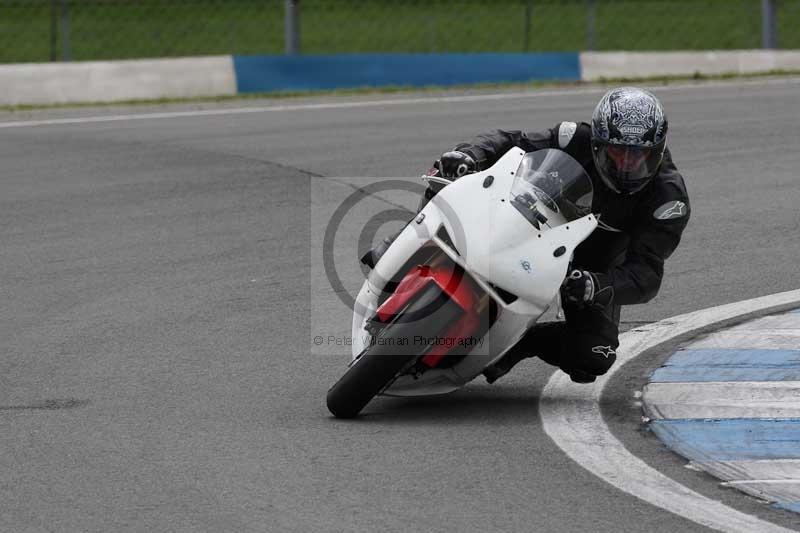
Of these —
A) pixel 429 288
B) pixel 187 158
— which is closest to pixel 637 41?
pixel 187 158

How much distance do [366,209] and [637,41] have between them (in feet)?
35.5

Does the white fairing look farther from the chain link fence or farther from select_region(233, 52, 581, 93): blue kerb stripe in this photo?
the chain link fence

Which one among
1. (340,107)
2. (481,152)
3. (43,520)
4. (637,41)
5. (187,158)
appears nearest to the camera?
(43,520)

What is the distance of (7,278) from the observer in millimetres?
8617

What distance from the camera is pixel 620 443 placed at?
5.75m

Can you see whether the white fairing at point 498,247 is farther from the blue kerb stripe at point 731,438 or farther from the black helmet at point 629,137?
the blue kerb stripe at point 731,438

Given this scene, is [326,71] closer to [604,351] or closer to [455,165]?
[455,165]

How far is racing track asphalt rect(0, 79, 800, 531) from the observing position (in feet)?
16.6

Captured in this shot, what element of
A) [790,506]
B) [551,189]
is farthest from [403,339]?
[790,506]

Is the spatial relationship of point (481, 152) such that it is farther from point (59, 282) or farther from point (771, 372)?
point (59, 282)

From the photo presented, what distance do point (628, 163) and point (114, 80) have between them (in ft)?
34.3

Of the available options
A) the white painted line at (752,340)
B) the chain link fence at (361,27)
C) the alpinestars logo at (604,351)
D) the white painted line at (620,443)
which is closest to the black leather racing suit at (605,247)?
the alpinestars logo at (604,351)

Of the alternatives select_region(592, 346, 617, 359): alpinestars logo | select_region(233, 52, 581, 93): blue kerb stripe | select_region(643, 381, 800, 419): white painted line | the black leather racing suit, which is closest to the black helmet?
the black leather racing suit

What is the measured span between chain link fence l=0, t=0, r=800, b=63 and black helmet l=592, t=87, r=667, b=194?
430 inches
